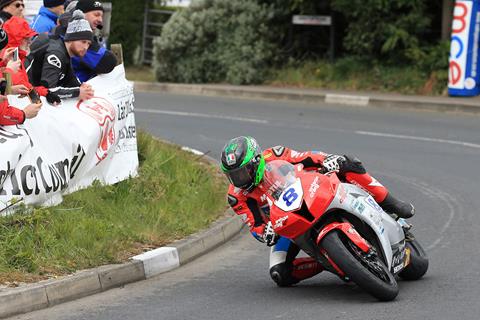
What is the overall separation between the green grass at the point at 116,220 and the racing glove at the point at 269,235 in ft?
4.74

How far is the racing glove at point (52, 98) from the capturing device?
33.9 feet

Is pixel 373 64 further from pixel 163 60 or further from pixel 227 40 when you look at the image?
pixel 163 60

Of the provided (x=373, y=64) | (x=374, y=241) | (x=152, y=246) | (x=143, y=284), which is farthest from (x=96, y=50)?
(x=373, y=64)

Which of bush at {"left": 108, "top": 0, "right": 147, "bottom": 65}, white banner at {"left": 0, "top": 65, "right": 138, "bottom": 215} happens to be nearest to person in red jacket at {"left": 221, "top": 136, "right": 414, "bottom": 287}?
white banner at {"left": 0, "top": 65, "right": 138, "bottom": 215}

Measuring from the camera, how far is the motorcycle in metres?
7.93

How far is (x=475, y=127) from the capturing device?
18.2 m

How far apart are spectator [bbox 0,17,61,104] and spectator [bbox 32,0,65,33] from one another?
192cm

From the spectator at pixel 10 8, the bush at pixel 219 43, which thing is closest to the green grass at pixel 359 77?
the bush at pixel 219 43

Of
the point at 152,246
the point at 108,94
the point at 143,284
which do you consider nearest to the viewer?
the point at 143,284

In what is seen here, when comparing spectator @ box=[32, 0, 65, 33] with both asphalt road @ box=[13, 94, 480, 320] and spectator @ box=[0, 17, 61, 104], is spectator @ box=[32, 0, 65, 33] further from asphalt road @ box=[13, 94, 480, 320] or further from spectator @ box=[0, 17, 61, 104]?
asphalt road @ box=[13, 94, 480, 320]

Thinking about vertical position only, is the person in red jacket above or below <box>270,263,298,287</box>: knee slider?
above

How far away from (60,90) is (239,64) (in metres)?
14.8

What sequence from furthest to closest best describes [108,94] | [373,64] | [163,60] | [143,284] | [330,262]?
[163,60] < [373,64] < [108,94] < [143,284] < [330,262]

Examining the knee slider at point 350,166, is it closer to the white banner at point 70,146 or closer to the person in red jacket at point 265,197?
the person in red jacket at point 265,197
